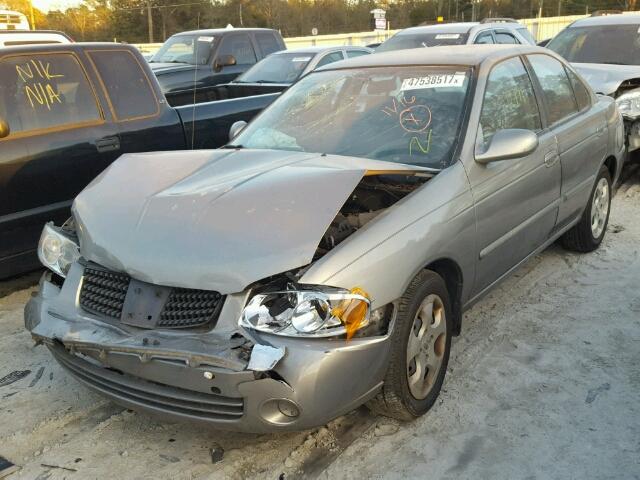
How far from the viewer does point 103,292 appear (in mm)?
2963

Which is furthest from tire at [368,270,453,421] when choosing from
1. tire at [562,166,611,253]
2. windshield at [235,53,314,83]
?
windshield at [235,53,314,83]

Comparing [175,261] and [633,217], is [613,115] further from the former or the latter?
[175,261]

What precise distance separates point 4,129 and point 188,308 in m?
2.77

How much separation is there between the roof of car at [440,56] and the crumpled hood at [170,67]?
7224mm

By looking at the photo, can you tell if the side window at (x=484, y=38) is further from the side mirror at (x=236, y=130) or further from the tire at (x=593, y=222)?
the side mirror at (x=236, y=130)

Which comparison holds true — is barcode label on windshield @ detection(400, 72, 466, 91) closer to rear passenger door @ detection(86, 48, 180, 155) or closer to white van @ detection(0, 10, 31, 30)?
rear passenger door @ detection(86, 48, 180, 155)

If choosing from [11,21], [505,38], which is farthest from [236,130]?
[11,21]

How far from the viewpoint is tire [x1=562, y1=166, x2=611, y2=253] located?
5148 millimetres

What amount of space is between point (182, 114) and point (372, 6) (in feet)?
146

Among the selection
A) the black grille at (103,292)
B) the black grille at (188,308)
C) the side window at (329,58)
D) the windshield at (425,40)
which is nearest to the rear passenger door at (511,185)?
the black grille at (188,308)

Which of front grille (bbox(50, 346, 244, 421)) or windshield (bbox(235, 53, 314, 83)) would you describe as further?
windshield (bbox(235, 53, 314, 83))

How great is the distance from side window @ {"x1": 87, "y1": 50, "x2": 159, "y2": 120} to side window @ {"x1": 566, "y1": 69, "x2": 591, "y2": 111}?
135 inches

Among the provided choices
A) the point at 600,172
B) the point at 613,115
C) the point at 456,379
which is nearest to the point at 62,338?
the point at 456,379

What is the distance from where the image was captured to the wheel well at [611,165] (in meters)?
5.42
